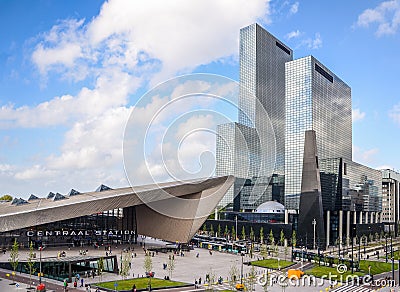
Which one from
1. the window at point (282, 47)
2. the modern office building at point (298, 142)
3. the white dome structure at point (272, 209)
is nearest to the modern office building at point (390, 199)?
the modern office building at point (298, 142)

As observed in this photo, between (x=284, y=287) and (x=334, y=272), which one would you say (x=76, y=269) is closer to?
(x=284, y=287)

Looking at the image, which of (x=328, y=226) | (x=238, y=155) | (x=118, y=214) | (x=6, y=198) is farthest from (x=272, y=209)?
(x=6, y=198)

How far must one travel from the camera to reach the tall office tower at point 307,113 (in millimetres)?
111125

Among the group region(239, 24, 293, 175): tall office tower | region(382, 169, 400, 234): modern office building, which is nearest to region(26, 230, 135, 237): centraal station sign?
region(239, 24, 293, 175): tall office tower

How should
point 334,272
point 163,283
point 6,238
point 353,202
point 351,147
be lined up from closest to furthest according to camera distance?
point 163,283, point 334,272, point 6,238, point 353,202, point 351,147

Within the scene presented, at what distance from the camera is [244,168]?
108188 mm

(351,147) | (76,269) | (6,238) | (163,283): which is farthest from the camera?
(351,147)

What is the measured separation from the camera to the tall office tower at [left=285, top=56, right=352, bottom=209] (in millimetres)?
111125

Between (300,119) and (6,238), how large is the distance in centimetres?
8572

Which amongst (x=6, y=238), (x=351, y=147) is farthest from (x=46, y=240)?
(x=351, y=147)

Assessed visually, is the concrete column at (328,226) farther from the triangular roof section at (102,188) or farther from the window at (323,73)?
the window at (323,73)

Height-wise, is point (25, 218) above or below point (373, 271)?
above

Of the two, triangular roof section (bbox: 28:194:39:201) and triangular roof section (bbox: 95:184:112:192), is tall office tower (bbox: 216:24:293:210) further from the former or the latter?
triangular roof section (bbox: 28:194:39:201)

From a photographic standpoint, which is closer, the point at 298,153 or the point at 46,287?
the point at 46,287
